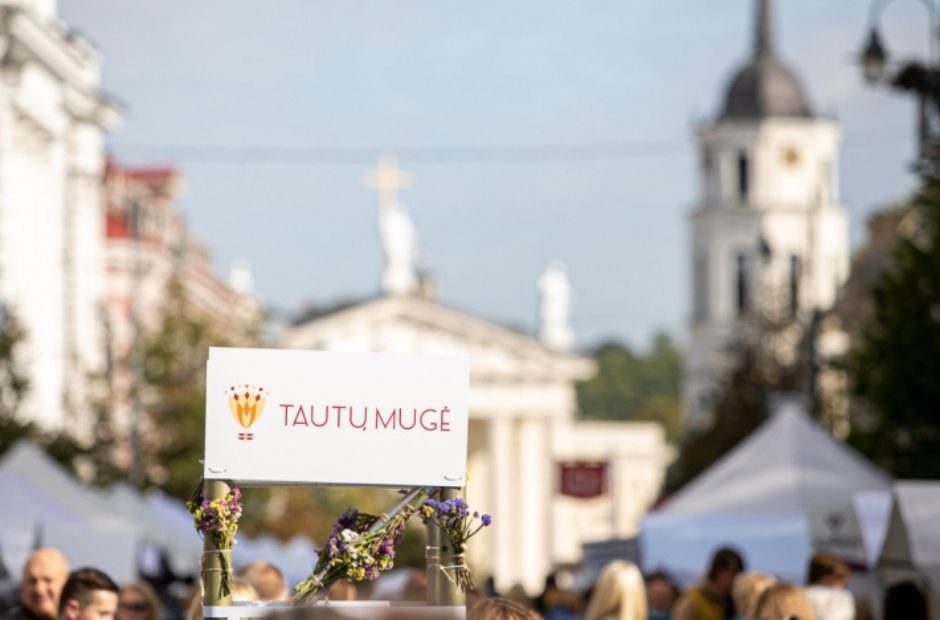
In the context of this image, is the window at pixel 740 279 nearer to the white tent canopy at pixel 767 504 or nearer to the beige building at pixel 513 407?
the beige building at pixel 513 407

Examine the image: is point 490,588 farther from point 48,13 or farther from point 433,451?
point 48,13

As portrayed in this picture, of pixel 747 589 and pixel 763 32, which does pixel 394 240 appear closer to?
pixel 763 32

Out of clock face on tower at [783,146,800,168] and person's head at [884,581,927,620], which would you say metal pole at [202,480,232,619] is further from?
clock face on tower at [783,146,800,168]

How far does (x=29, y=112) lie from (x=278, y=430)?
51326mm

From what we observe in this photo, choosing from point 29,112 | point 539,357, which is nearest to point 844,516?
point 29,112

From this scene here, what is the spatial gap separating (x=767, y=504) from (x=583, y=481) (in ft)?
139

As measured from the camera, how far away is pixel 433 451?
22.2ft

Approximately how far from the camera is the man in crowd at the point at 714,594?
13.6 meters

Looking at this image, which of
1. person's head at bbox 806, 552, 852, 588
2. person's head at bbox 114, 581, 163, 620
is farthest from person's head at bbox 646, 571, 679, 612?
person's head at bbox 114, 581, 163, 620

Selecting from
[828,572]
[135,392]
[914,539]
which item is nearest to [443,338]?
[135,392]

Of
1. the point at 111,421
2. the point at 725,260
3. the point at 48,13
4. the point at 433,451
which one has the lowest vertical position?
the point at 433,451

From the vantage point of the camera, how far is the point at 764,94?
13000cm

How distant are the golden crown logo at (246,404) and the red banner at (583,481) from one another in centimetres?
5629

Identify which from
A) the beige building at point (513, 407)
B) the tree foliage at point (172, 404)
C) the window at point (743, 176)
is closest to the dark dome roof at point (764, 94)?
the window at point (743, 176)
